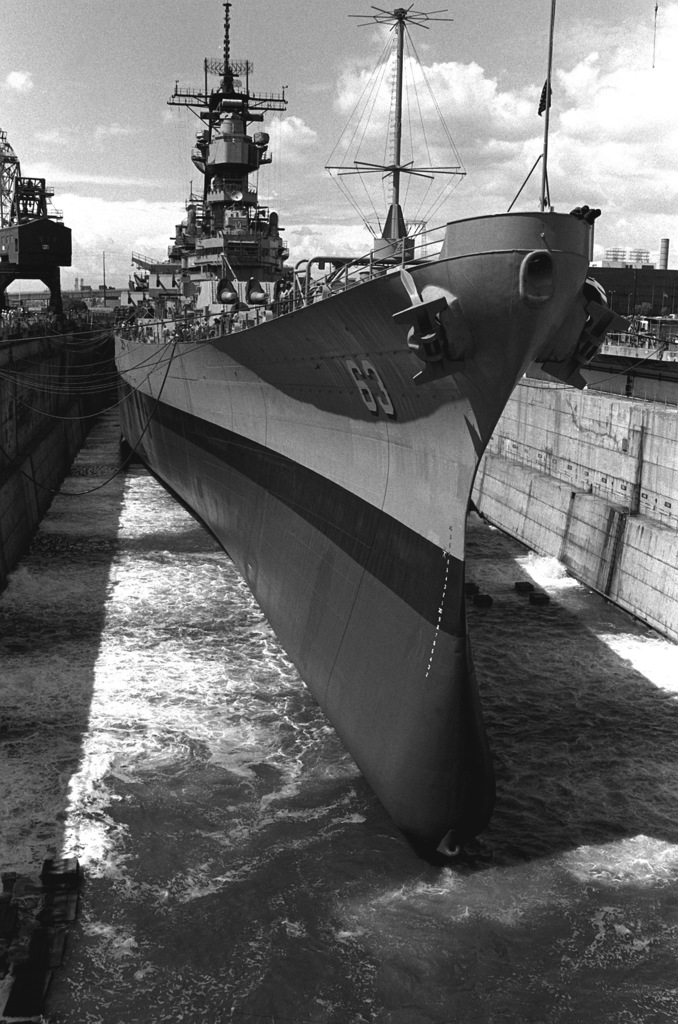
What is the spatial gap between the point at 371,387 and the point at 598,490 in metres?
11.9

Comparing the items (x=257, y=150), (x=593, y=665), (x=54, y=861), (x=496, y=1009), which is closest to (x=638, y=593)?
(x=593, y=665)

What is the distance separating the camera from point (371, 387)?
1134cm

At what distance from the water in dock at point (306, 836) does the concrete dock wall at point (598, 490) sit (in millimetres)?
1770

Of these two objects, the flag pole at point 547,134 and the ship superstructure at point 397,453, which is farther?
the flag pole at point 547,134

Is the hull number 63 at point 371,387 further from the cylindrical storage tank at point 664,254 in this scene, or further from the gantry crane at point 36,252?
the cylindrical storage tank at point 664,254

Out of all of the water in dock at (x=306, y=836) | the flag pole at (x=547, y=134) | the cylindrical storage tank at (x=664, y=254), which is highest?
the cylindrical storage tank at (x=664, y=254)

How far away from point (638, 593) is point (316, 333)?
34.3 feet

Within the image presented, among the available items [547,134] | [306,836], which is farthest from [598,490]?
[306,836]

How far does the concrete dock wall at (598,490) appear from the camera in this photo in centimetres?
1811

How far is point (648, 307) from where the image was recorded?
195ft

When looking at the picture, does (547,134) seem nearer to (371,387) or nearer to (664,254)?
(371,387)

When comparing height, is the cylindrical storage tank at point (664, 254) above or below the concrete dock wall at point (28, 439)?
above

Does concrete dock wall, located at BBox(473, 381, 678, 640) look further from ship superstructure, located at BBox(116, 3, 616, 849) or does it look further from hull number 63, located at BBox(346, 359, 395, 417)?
hull number 63, located at BBox(346, 359, 395, 417)

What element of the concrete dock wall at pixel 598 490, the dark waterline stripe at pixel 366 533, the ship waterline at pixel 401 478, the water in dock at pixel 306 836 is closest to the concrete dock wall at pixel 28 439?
the water in dock at pixel 306 836
